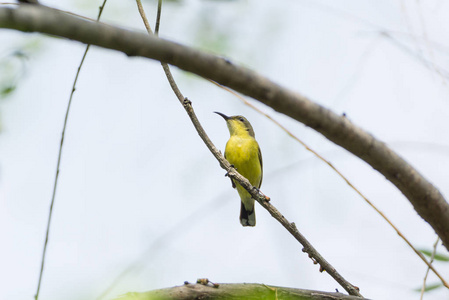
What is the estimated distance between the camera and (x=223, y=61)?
1646 millimetres

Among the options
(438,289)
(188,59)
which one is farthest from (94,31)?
(438,289)

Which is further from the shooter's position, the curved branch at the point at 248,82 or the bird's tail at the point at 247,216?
the bird's tail at the point at 247,216

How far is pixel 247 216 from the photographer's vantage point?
357 inches

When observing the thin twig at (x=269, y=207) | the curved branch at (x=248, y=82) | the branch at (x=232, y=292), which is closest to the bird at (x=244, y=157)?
the thin twig at (x=269, y=207)

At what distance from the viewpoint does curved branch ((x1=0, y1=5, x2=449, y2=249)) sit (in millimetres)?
1486

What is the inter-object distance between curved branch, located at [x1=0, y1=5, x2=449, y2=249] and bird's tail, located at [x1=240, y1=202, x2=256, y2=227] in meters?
7.02

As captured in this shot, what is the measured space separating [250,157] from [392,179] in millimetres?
6274

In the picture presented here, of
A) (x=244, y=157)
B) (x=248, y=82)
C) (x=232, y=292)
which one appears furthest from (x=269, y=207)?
(x=244, y=157)

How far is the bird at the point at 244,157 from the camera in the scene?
8156 mm

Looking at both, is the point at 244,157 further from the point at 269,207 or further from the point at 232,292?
the point at 232,292

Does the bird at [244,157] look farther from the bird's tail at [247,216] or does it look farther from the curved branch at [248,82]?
the curved branch at [248,82]

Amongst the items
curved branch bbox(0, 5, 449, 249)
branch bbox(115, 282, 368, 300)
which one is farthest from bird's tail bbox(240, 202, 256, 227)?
curved branch bbox(0, 5, 449, 249)

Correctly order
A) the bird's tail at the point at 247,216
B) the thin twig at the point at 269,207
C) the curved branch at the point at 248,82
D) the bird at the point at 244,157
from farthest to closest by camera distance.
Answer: the bird's tail at the point at 247,216, the bird at the point at 244,157, the thin twig at the point at 269,207, the curved branch at the point at 248,82

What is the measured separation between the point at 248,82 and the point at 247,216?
755cm
